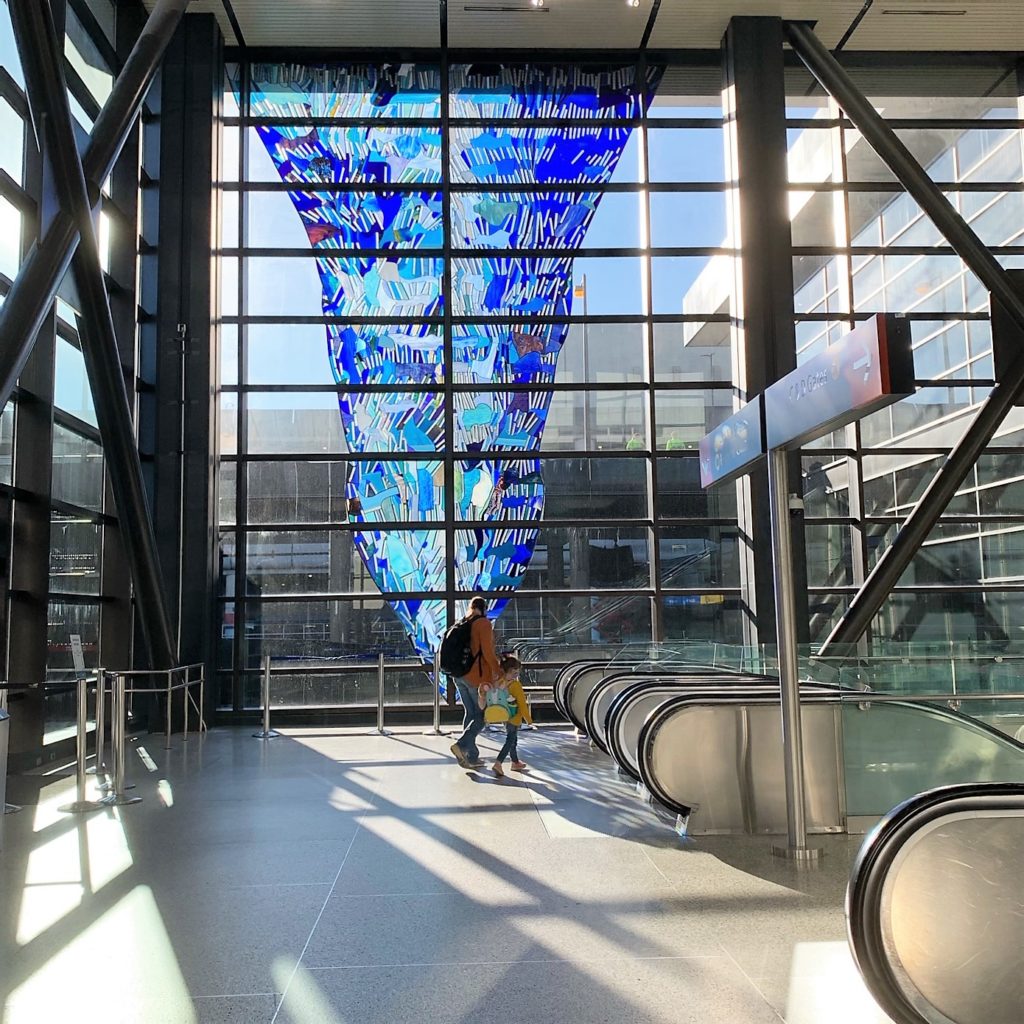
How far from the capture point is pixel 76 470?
39.7 ft

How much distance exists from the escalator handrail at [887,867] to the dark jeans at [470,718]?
633 cm

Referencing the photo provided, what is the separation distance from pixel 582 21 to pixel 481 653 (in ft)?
34.3

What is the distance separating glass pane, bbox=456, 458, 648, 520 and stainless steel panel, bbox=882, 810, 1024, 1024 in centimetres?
1182

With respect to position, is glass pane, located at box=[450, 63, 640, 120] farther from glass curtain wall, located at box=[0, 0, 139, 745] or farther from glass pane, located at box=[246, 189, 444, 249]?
glass curtain wall, located at box=[0, 0, 139, 745]

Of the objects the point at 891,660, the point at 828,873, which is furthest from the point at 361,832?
the point at 891,660

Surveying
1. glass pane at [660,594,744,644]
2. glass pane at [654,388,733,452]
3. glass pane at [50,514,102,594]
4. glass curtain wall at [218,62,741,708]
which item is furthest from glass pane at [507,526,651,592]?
glass pane at [50,514,102,594]

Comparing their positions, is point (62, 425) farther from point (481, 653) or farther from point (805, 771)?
point (805, 771)

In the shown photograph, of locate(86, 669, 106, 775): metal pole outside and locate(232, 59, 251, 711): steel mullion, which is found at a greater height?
locate(232, 59, 251, 711): steel mullion

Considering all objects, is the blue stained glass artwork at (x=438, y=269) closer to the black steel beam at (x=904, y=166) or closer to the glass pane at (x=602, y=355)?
the glass pane at (x=602, y=355)

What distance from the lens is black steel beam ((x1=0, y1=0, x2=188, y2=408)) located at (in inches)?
319

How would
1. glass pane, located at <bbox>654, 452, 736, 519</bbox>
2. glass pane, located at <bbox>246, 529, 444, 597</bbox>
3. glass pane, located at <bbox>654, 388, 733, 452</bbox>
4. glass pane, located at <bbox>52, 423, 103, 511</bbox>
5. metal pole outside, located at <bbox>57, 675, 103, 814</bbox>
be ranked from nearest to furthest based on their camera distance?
metal pole outside, located at <bbox>57, 675, 103, 814</bbox>, glass pane, located at <bbox>52, 423, 103, 511</bbox>, glass pane, located at <bbox>246, 529, 444, 597</bbox>, glass pane, located at <bbox>654, 452, 736, 519</bbox>, glass pane, located at <bbox>654, 388, 733, 452</bbox>

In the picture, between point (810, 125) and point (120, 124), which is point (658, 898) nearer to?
point (120, 124)

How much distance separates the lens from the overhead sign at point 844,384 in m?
4.79

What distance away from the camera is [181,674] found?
13273mm
